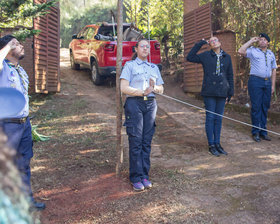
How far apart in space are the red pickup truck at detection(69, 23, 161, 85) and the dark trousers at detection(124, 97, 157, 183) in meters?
4.73

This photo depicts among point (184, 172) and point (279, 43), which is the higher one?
point (279, 43)

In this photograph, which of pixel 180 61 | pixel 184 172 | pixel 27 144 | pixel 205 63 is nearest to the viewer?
pixel 27 144

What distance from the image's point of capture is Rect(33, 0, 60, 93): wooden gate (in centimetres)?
771

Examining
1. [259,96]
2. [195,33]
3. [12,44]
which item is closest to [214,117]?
[259,96]

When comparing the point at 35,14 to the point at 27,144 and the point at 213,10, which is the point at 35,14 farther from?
the point at 213,10

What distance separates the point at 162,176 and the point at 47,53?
5.56 m

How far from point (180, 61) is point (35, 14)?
7798 mm

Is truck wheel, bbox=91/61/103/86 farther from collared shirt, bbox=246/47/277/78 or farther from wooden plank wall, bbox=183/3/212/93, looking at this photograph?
collared shirt, bbox=246/47/277/78

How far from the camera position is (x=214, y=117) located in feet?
16.5

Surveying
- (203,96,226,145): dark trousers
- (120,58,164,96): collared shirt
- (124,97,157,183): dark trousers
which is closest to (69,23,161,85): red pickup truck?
(203,96,226,145): dark trousers

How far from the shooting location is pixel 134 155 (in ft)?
12.2

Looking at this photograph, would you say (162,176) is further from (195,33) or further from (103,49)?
(195,33)

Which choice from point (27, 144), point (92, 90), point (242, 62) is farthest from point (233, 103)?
point (27, 144)

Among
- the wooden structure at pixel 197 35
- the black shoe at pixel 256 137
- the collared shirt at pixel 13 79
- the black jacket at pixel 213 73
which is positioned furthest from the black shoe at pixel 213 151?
the wooden structure at pixel 197 35
